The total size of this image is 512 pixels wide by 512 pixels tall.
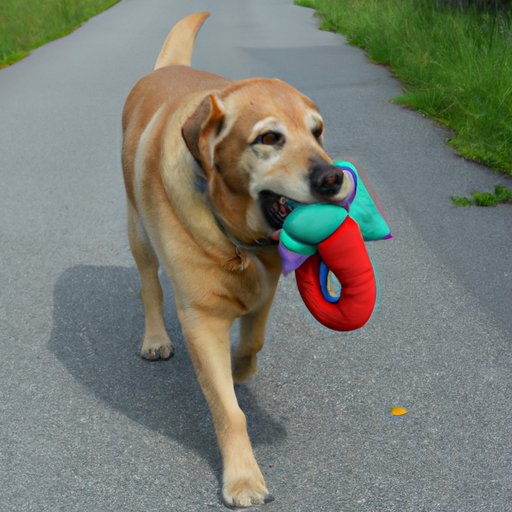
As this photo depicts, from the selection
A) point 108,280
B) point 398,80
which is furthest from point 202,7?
point 108,280

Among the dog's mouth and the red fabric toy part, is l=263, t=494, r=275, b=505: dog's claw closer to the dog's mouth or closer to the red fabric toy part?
the red fabric toy part

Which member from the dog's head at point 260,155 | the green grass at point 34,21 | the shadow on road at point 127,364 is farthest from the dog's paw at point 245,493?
the green grass at point 34,21

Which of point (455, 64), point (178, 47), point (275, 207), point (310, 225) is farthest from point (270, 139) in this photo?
point (455, 64)

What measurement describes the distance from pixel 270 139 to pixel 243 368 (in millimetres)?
1320

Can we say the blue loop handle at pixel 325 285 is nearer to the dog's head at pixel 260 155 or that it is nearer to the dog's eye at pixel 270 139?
the dog's head at pixel 260 155

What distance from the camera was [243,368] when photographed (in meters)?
4.14

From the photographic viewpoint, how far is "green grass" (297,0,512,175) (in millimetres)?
7429

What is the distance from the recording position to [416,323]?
4727mm

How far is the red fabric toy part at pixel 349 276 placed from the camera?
3.26m

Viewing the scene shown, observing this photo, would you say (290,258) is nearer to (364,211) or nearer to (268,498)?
(364,211)

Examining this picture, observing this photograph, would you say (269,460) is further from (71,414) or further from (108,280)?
(108,280)

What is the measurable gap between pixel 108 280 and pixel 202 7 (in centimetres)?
1728

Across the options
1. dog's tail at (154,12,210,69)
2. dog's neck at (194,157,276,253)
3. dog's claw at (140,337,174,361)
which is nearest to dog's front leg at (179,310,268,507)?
dog's neck at (194,157,276,253)

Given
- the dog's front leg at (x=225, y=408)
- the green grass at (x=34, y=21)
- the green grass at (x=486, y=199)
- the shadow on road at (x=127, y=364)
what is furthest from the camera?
the green grass at (x=34, y=21)
